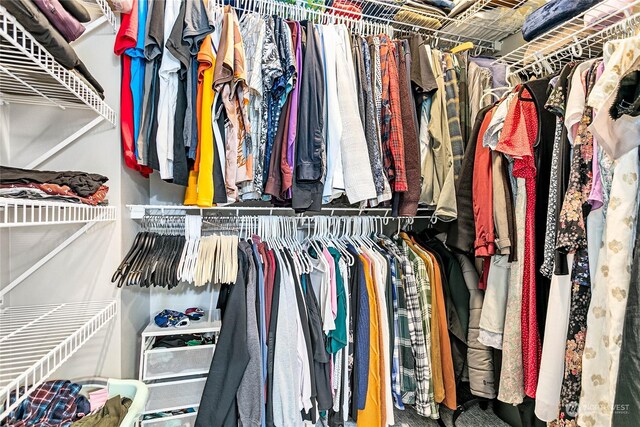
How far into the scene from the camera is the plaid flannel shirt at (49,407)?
723 millimetres

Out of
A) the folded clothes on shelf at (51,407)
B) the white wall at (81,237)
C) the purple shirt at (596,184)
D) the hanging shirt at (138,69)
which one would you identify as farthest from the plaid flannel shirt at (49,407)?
the purple shirt at (596,184)

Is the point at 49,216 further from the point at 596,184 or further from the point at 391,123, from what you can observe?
the point at 596,184

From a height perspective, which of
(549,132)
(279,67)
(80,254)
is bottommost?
(80,254)

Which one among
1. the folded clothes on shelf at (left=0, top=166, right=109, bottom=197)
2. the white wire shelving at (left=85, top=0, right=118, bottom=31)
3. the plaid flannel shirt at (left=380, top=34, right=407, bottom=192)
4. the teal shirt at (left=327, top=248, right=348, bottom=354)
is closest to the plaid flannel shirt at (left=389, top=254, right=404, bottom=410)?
the teal shirt at (left=327, top=248, right=348, bottom=354)

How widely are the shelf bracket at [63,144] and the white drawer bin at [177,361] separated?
76 centimetres

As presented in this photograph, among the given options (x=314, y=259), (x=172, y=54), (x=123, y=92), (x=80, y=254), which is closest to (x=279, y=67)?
(x=172, y=54)

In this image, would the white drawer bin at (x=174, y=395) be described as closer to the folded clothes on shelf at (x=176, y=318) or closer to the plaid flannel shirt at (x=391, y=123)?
the folded clothes on shelf at (x=176, y=318)

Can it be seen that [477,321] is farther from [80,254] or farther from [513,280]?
[80,254]

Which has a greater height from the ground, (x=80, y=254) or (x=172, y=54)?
(x=172, y=54)

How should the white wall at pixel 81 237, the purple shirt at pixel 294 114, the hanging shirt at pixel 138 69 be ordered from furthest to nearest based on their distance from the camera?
the purple shirt at pixel 294 114, the hanging shirt at pixel 138 69, the white wall at pixel 81 237

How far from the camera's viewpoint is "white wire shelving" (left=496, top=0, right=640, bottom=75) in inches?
41.8

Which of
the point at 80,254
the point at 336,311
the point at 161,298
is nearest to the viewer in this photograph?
the point at 80,254

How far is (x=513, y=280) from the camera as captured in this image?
1.20 meters

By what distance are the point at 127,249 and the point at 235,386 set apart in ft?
2.17
